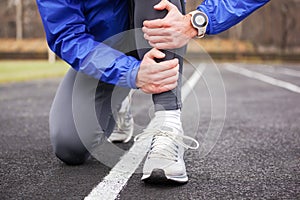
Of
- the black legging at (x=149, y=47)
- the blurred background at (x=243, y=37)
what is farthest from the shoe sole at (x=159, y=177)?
the blurred background at (x=243, y=37)

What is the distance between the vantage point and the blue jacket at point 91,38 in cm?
176

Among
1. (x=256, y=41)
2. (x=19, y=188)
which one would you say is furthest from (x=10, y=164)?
(x=256, y=41)

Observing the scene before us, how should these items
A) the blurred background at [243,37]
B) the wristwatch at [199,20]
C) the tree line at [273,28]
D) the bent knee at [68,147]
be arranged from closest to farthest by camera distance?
the wristwatch at [199,20]
the bent knee at [68,147]
the blurred background at [243,37]
the tree line at [273,28]

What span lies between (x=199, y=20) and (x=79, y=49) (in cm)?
49

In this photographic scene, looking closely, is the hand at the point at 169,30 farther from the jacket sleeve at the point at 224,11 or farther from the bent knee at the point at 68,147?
the bent knee at the point at 68,147

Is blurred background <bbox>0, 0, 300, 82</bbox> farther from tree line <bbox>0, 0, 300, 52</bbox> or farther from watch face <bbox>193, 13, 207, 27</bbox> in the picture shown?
watch face <bbox>193, 13, 207, 27</bbox>

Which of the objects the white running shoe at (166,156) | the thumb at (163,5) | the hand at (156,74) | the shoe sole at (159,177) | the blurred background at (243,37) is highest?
the thumb at (163,5)

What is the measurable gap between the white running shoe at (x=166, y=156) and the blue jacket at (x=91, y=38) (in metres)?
0.28

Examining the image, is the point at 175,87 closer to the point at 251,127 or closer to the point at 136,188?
the point at 136,188

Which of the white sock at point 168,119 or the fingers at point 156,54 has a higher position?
the fingers at point 156,54

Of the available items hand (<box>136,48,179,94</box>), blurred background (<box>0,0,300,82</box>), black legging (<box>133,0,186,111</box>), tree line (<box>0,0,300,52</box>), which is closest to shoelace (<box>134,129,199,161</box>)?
black legging (<box>133,0,186,111</box>)

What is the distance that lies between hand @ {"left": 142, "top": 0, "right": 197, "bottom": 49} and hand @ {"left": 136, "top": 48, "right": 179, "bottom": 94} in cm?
5

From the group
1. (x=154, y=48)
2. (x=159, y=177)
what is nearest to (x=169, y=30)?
(x=154, y=48)

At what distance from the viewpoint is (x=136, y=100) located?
5.31m
